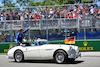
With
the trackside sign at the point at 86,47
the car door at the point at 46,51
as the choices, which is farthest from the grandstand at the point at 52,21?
the car door at the point at 46,51

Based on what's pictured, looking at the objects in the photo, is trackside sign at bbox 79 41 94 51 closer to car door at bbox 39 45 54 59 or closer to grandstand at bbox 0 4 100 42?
grandstand at bbox 0 4 100 42

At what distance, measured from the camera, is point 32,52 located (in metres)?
12.0

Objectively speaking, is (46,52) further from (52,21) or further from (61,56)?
(52,21)

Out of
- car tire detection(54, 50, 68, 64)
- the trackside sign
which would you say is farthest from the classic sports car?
the trackside sign

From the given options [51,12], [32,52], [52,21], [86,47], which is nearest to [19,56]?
[32,52]

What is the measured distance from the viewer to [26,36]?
21.4 metres

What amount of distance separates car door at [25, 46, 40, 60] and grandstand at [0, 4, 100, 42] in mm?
8927

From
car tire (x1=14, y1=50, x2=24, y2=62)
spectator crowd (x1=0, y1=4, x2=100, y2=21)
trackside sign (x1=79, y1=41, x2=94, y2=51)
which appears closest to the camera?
car tire (x1=14, y1=50, x2=24, y2=62)

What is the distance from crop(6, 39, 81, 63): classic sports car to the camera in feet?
36.9

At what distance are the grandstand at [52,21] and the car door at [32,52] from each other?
29.3ft

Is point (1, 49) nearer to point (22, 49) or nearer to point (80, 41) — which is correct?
point (80, 41)

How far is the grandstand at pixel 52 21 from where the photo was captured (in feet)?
69.0

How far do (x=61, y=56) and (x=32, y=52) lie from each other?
1653 millimetres

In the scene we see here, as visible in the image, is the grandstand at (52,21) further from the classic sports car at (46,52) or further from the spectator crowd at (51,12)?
the classic sports car at (46,52)
